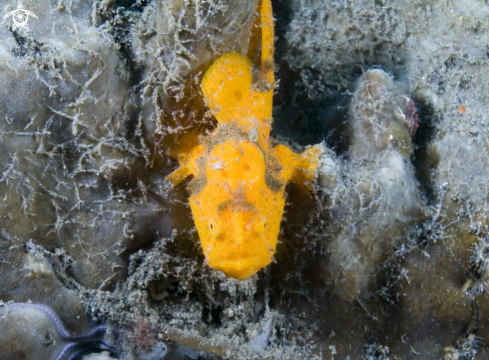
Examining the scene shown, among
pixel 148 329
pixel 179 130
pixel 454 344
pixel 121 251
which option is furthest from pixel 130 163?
pixel 454 344

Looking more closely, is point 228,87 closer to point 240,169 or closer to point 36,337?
point 240,169

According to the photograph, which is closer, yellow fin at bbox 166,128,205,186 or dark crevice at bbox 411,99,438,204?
yellow fin at bbox 166,128,205,186

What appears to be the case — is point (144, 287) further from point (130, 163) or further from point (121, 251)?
point (130, 163)

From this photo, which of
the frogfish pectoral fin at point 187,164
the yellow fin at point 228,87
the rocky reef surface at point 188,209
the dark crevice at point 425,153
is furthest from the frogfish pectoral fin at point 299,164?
the dark crevice at point 425,153

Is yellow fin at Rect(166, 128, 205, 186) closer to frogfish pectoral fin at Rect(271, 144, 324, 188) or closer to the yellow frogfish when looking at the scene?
the yellow frogfish

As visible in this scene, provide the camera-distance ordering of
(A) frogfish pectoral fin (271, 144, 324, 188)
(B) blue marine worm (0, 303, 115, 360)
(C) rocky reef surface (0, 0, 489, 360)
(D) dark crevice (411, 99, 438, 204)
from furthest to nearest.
→ (D) dark crevice (411, 99, 438, 204) < (A) frogfish pectoral fin (271, 144, 324, 188) < (C) rocky reef surface (0, 0, 489, 360) < (B) blue marine worm (0, 303, 115, 360)

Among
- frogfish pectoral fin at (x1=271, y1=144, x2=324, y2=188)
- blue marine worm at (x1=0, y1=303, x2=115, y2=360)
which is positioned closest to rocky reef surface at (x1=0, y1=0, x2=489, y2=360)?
blue marine worm at (x1=0, y1=303, x2=115, y2=360)
